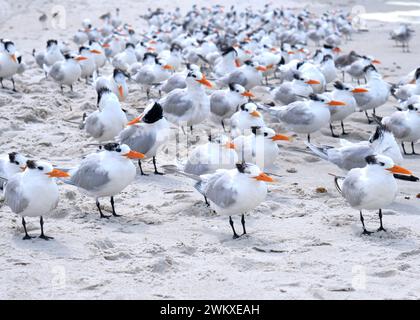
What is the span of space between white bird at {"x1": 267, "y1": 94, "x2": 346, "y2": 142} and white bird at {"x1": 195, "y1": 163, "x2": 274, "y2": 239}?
3141 mm

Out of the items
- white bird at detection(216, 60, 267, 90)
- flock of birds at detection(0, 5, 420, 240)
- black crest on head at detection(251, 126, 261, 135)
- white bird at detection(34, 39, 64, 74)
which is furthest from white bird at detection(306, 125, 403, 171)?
white bird at detection(34, 39, 64, 74)

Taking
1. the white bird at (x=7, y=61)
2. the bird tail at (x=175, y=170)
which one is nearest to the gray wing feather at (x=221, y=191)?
the bird tail at (x=175, y=170)

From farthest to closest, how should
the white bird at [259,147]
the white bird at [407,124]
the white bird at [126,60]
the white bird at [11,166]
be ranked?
the white bird at [126,60]
the white bird at [407,124]
the white bird at [259,147]
the white bird at [11,166]

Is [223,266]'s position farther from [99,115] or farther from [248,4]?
[248,4]

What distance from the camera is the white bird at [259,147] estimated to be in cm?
745

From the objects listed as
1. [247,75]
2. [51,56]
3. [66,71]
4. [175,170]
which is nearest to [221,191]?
[175,170]

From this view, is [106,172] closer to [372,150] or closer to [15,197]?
[15,197]

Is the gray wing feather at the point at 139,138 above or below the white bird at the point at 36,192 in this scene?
below

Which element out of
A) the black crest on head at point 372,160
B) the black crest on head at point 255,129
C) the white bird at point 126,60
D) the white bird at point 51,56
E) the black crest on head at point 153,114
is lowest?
the white bird at point 126,60

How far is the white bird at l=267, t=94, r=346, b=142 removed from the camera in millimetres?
8734

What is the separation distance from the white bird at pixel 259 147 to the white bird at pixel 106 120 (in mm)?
1637

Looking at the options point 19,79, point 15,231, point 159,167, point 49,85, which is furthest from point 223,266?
point 19,79

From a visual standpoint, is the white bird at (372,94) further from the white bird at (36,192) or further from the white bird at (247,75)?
the white bird at (36,192)

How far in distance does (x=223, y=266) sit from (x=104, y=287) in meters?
0.94
